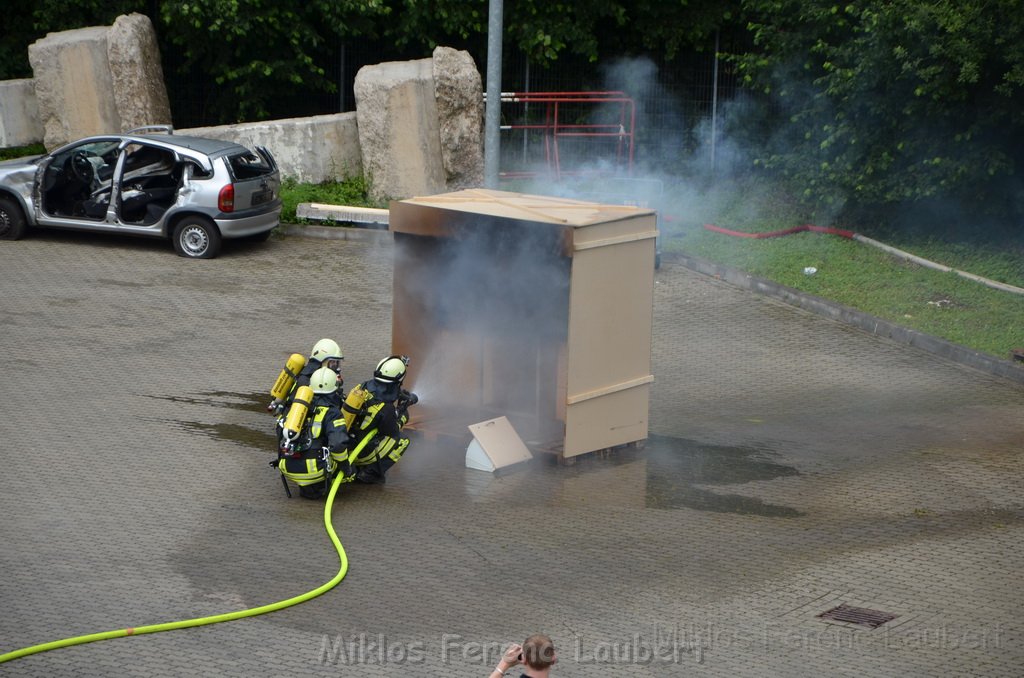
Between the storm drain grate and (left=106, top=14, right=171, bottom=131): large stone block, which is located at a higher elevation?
(left=106, top=14, right=171, bottom=131): large stone block

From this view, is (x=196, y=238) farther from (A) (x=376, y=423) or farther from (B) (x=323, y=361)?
(A) (x=376, y=423)

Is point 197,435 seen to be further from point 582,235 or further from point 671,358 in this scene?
point 671,358

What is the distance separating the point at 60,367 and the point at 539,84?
42.9ft

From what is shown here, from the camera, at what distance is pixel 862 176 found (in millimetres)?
16969

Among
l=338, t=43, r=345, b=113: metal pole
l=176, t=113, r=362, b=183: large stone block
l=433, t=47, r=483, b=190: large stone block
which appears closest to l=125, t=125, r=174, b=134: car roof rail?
l=176, t=113, r=362, b=183: large stone block

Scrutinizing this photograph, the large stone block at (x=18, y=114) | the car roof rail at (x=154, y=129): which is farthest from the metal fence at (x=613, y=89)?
the car roof rail at (x=154, y=129)

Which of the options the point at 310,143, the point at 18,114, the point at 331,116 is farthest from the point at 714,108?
the point at 18,114

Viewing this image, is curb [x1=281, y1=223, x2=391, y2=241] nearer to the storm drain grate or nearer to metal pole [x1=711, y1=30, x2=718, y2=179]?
metal pole [x1=711, y1=30, x2=718, y2=179]

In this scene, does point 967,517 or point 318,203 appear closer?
point 967,517

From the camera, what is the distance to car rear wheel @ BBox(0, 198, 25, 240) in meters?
15.6

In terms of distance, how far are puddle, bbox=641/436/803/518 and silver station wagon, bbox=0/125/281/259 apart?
7.12 metres

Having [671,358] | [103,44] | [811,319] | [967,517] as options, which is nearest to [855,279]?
[811,319]

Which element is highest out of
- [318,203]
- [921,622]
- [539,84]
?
[539,84]

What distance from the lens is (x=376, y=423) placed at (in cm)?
888
